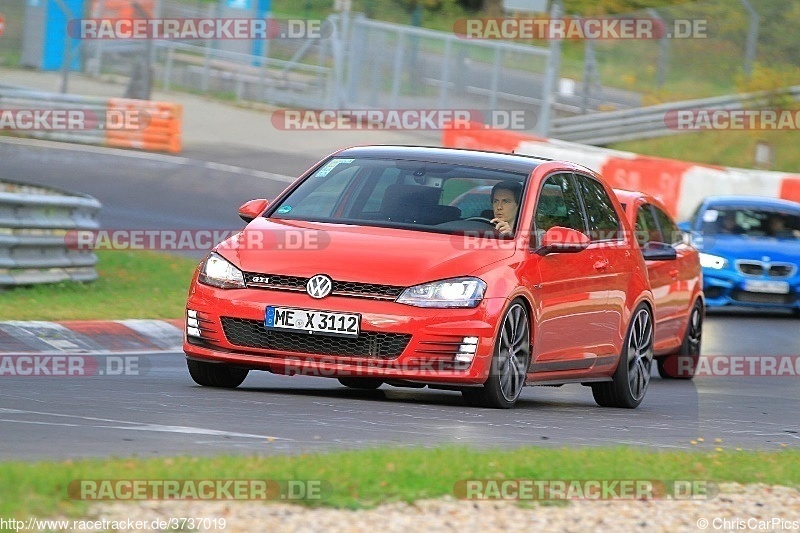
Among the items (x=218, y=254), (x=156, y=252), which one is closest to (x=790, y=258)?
(x=156, y=252)

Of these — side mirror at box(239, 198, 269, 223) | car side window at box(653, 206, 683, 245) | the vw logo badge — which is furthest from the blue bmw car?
the vw logo badge

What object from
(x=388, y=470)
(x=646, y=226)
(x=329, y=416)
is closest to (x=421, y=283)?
(x=329, y=416)

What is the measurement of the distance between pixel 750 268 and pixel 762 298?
398 mm

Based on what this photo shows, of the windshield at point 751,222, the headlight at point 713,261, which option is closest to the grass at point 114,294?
the headlight at point 713,261

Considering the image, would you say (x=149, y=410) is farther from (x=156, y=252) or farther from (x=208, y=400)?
(x=156, y=252)

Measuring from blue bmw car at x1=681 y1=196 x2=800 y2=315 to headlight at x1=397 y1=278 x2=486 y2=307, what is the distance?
1070 cm

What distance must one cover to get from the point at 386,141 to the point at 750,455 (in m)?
28.4

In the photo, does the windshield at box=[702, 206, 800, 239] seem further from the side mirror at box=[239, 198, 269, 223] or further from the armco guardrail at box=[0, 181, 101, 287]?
the side mirror at box=[239, 198, 269, 223]

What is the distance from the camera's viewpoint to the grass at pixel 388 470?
618 cm

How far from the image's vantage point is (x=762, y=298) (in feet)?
68.1

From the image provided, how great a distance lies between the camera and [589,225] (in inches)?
465

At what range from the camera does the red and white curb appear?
12984mm

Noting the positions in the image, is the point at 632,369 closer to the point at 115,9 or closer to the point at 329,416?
the point at 329,416

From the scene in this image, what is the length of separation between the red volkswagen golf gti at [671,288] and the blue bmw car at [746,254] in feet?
14.6
